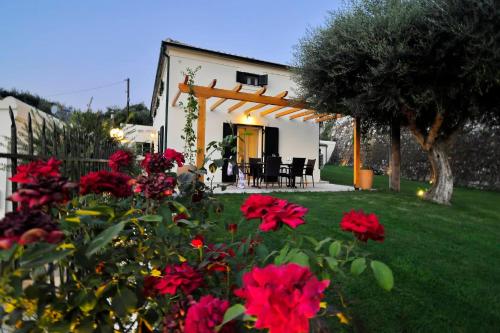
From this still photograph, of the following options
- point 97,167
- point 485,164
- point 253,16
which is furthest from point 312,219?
point 253,16

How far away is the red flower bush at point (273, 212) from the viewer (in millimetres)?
736

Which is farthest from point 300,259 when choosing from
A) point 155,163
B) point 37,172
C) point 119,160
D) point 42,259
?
point 119,160

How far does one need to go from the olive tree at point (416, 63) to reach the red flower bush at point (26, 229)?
5837 millimetres

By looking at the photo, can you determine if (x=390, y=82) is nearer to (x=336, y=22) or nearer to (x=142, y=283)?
(x=336, y=22)

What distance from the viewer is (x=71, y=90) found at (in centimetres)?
3472

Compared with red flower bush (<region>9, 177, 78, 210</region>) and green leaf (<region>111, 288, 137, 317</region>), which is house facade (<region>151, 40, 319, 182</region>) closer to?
green leaf (<region>111, 288, 137, 317</region>)

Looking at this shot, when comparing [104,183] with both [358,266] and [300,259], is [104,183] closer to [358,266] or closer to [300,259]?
[300,259]

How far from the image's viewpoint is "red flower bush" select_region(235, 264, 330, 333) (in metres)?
0.39

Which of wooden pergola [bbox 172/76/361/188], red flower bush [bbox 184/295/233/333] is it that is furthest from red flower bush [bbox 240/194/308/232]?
wooden pergola [bbox 172/76/361/188]

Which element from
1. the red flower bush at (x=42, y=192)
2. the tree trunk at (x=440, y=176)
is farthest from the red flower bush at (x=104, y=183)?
the tree trunk at (x=440, y=176)

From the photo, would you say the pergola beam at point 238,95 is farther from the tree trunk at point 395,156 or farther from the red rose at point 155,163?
the red rose at point 155,163

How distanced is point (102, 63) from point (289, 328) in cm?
3833

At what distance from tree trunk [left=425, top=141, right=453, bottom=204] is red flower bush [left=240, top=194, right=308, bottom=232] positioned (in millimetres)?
6834

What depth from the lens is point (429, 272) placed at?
7.98ft
